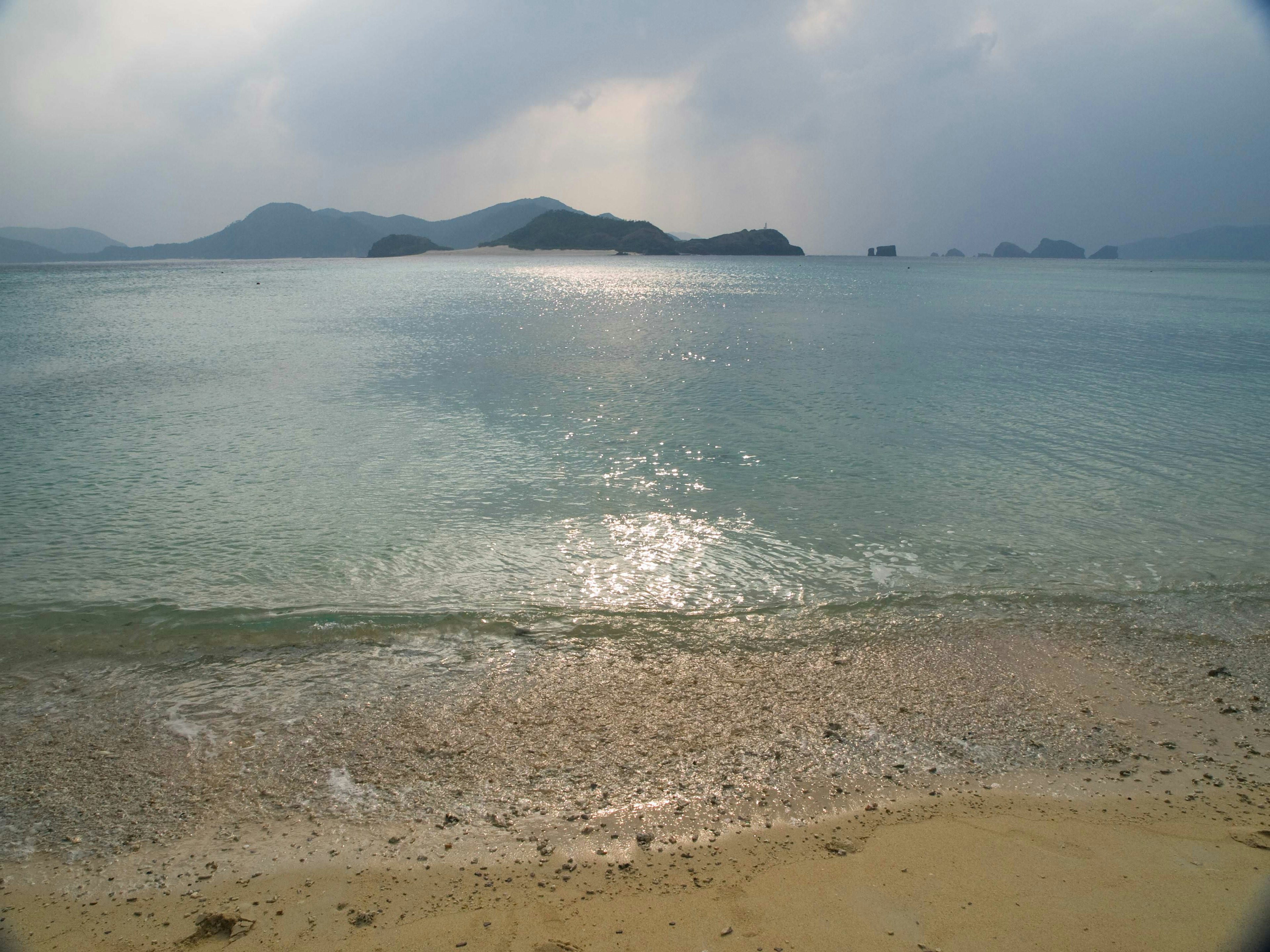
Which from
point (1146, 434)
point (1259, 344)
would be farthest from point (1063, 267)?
point (1146, 434)

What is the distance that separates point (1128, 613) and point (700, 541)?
14.5ft

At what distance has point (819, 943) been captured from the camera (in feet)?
10.8

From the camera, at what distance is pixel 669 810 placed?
13.7 feet

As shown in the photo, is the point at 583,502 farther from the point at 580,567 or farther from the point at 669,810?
the point at 669,810

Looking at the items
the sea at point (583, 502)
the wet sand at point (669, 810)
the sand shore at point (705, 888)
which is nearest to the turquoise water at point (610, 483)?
the sea at point (583, 502)

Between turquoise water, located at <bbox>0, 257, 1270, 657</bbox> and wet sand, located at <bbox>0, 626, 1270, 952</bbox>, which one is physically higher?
turquoise water, located at <bbox>0, 257, 1270, 657</bbox>

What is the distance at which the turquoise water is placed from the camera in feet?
24.0

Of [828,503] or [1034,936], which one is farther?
[828,503]

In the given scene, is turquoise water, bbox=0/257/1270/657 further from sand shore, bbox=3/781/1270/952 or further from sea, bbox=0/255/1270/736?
sand shore, bbox=3/781/1270/952

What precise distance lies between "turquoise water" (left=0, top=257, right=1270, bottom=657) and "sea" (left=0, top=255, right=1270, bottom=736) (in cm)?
6

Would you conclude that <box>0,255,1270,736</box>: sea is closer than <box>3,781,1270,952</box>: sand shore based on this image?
No

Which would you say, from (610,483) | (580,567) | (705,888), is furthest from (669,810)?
(610,483)

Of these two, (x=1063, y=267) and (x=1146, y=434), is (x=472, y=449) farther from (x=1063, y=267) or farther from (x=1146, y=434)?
(x=1063, y=267)

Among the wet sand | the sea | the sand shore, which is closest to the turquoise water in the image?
the sea
